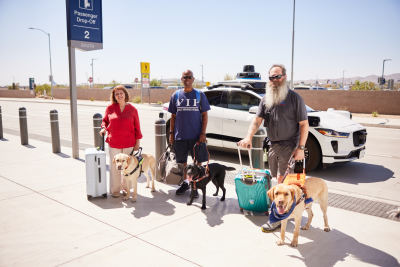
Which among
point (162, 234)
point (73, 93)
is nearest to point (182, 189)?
point (162, 234)

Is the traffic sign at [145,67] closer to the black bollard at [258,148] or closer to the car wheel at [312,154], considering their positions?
the car wheel at [312,154]

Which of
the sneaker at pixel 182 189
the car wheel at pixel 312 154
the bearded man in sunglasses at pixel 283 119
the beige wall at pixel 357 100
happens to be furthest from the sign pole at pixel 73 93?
the beige wall at pixel 357 100

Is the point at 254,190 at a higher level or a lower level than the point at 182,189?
higher

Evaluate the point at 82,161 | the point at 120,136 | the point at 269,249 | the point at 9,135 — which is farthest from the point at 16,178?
the point at 9,135

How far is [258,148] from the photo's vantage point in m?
5.09

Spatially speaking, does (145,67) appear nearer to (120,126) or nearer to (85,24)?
(85,24)

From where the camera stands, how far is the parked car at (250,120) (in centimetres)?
613

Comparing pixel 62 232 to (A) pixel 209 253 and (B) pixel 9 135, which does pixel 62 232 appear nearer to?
(A) pixel 209 253

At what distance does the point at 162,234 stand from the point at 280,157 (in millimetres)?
1644

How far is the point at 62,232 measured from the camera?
3703mm

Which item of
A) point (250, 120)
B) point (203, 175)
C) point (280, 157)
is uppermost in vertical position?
point (250, 120)

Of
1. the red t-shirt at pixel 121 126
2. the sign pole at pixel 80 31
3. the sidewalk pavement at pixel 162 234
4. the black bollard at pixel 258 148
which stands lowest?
the sidewalk pavement at pixel 162 234

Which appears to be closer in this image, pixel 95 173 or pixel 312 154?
pixel 95 173

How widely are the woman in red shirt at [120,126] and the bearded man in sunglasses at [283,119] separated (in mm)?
2064
